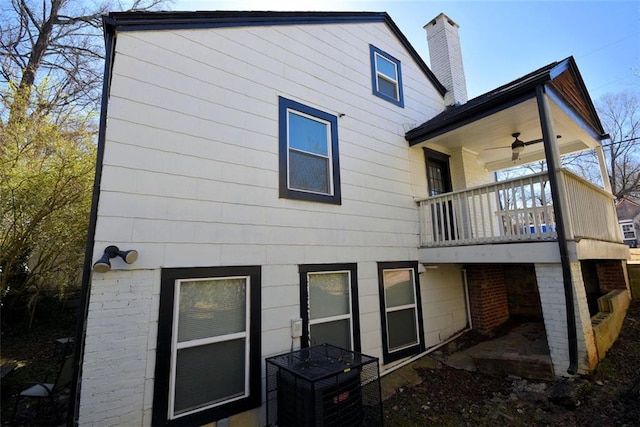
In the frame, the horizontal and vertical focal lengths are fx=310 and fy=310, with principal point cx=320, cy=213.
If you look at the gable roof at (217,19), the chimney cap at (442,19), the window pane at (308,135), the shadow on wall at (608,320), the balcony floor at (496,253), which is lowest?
the shadow on wall at (608,320)

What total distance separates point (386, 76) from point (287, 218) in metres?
4.45

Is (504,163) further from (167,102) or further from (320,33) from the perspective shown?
(167,102)

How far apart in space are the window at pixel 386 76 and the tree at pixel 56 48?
8.06 metres

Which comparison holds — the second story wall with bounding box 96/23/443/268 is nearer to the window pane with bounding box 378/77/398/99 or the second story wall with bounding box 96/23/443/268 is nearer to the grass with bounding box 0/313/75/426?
the window pane with bounding box 378/77/398/99

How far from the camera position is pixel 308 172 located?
5043 millimetres

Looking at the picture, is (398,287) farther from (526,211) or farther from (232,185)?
(232,185)

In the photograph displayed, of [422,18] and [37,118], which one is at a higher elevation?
[422,18]

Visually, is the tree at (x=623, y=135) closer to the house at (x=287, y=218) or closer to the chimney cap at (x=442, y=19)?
the chimney cap at (x=442, y=19)

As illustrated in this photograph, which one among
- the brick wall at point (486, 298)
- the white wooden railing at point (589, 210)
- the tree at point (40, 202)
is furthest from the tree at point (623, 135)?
the tree at point (40, 202)

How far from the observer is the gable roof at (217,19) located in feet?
12.1

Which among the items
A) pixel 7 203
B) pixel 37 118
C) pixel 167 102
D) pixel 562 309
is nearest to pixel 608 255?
pixel 562 309

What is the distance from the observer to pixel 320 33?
5883mm

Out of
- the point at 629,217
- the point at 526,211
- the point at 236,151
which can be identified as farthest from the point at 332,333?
the point at 629,217

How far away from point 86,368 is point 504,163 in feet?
33.0
